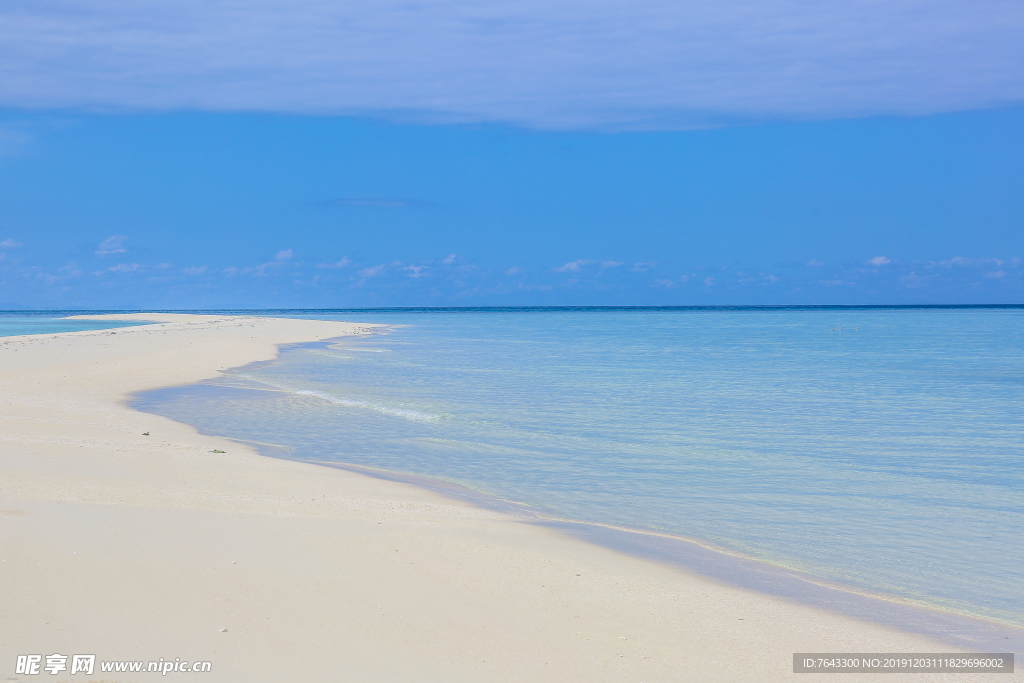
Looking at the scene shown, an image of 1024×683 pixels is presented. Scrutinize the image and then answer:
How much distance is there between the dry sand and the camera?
199 inches

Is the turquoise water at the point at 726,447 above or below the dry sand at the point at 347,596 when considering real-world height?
below

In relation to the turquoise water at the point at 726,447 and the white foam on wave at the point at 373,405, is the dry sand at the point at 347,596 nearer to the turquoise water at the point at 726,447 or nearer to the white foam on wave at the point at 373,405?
the turquoise water at the point at 726,447

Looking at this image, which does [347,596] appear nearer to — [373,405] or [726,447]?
[726,447]

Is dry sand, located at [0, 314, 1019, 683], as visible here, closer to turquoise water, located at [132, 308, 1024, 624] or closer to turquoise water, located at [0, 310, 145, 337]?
turquoise water, located at [132, 308, 1024, 624]

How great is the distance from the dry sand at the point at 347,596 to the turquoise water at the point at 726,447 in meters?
2.01

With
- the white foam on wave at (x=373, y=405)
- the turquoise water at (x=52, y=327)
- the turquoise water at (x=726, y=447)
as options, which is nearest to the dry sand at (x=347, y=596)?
the turquoise water at (x=726, y=447)

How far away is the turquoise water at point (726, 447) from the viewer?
8781mm

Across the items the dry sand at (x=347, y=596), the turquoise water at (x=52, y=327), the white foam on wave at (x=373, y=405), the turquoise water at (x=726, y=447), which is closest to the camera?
the dry sand at (x=347, y=596)

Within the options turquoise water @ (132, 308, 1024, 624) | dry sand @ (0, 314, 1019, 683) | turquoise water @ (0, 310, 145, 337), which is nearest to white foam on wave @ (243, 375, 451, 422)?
turquoise water @ (132, 308, 1024, 624)

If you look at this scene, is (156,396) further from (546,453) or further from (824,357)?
(824,357)

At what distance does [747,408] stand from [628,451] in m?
7.95

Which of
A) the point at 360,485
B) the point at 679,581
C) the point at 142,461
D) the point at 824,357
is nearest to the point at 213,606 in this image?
the point at 679,581

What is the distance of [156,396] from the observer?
20719 mm

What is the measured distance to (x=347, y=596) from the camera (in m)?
6.04
